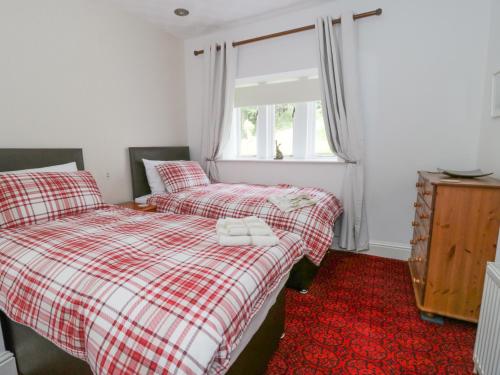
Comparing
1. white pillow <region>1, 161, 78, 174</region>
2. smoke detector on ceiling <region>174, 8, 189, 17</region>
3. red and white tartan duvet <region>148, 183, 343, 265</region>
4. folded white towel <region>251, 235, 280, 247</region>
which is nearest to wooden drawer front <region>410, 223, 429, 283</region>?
red and white tartan duvet <region>148, 183, 343, 265</region>

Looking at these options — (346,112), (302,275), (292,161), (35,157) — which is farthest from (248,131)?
(35,157)

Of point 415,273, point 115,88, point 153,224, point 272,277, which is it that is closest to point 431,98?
point 415,273

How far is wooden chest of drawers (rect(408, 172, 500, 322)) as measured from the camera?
1.57 meters

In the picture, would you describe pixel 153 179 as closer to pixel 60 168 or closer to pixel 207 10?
pixel 60 168

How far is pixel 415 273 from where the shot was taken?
82.8 inches

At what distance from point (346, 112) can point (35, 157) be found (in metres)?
2.79

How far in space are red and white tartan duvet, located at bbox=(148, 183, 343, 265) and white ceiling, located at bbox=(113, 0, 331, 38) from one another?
6.28 feet

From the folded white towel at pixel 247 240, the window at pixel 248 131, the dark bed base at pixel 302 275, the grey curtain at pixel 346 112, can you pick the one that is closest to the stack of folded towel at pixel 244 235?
the folded white towel at pixel 247 240

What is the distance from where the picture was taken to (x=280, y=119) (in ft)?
11.4

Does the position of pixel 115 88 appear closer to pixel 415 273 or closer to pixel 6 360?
pixel 6 360

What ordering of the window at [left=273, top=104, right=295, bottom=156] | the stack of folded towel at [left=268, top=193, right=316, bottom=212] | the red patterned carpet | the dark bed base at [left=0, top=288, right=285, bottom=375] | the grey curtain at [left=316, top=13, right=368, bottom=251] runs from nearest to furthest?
the dark bed base at [left=0, top=288, right=285, bottom=375] < the red patterned carpet < the stack of folded towel at [left=268, top=193, right=316, bottom=212] < the grey curtain at [left=316, top=13, right=368, bottom=251] < the window at [left=273, top=104, right=295, bottom=156]

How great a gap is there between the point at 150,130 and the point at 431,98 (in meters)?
2.98

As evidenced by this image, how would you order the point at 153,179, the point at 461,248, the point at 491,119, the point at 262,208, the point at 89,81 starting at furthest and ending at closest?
the point at 153,179 < the point at 89,81 < the point at 262,208 < the point at 491,119 < the point at 461,248

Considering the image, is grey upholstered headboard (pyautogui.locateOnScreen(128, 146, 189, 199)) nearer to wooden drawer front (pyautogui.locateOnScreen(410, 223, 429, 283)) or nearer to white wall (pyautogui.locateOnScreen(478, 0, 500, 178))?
wooden drawer front (pyautogui.locateOnScreen(410, 223, 429, 283))
